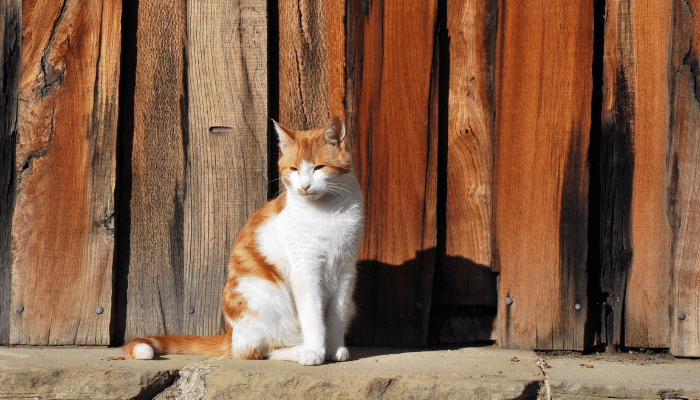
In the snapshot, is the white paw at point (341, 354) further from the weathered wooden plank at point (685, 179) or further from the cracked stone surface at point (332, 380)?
the weathered wooden plank at point (685, 179)

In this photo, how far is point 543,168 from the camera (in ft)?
9.89

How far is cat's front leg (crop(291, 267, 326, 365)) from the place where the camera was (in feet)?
8.79

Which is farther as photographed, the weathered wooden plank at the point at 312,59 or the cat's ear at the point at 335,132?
the weathered wooden plank at the point at 312,59

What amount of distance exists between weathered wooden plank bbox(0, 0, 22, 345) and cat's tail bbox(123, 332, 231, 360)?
0.76 m

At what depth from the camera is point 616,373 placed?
2.64 meters

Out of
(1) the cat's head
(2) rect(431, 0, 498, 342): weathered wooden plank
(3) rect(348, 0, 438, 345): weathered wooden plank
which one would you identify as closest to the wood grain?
(3) rect(348, 0, 438, 345): weathered wooden plank

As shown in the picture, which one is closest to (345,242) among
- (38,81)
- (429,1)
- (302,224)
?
(302,224)

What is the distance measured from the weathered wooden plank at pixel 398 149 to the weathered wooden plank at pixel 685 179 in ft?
3.93

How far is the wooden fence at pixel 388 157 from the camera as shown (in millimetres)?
2973

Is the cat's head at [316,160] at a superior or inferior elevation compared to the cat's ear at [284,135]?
inferior

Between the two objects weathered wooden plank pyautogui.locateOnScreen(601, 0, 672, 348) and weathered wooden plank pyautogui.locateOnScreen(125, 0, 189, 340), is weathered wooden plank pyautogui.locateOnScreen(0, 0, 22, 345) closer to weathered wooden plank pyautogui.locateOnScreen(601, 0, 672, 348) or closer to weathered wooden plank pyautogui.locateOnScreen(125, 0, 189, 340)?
weathered wooden plank pyautogui.locateOnScreen(125, 0, 189, 340)

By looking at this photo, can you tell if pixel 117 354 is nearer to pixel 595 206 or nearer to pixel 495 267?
pixel 495 267

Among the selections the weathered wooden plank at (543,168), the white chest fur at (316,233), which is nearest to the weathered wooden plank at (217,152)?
the white chest fur at (316,233)

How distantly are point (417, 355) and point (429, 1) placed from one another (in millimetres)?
1813
